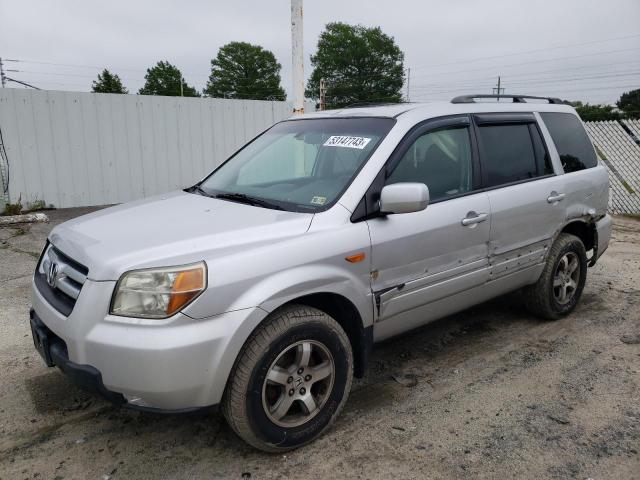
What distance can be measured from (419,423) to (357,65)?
69.6 m

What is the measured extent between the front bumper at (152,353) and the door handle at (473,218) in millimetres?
1595

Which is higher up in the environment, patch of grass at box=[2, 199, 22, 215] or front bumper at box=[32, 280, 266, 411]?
front bumper at box=[32, 280, 266, 411]

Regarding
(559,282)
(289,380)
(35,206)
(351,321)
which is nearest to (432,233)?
(351,321)

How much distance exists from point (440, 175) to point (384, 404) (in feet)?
4.91

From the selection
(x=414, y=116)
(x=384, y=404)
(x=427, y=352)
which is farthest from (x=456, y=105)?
(x=384, y=404)

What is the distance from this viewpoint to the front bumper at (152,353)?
231 cm

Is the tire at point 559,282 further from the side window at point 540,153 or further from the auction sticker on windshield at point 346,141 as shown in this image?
the auction sticker on windshield at point 346,141

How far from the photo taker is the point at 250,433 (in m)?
2.60

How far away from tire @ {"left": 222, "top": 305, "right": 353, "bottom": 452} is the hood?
42 centimetres

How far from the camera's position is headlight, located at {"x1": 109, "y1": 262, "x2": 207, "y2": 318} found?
7.73ft

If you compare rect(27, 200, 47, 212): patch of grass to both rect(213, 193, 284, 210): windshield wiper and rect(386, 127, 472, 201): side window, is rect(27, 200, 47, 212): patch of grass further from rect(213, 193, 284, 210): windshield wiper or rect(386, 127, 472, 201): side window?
rect(386, 127, 472, 201): side window

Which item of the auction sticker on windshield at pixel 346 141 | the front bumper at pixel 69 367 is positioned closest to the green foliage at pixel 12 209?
the front bumper at pixel 69 367

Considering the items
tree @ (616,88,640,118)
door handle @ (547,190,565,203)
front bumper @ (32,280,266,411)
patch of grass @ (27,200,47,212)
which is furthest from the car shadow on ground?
tree @ (616,88,640,118)

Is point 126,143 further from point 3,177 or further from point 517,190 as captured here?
point 517,190
